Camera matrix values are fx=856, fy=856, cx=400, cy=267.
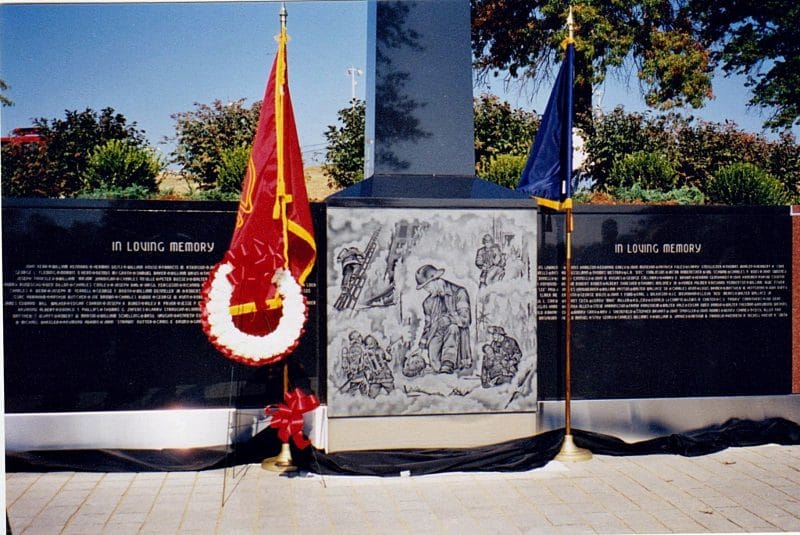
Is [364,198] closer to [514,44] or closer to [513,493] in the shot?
[513,493]

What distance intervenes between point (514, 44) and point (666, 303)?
6267 millimetres

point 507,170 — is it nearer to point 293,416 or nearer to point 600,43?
point 600,43

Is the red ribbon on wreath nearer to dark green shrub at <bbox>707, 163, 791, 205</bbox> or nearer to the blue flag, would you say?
the blue flag

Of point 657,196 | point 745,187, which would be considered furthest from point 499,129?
point 745,187

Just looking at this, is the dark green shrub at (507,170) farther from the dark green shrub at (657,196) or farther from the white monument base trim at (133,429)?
the white monument base trim at (133,429)

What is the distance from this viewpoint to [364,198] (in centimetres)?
732

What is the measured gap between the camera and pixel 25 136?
36.7 ft

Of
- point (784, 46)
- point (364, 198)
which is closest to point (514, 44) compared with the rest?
point (784, 46)

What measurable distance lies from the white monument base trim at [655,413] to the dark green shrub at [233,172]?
481 centimetres

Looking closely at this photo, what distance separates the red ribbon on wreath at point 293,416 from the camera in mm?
6777

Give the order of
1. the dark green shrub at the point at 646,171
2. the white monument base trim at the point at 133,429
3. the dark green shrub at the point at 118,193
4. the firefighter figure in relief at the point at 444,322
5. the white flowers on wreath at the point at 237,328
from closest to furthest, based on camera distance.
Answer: the white flowers on wreath at the point at 237,328, the white monument base trim at the point at 133,429, the firefighter figure in relief at the point at 444,322, the dark green shrub at the point at 118,193, the dark green shrub at the point at 646,171

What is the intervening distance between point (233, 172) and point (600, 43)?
554 cm

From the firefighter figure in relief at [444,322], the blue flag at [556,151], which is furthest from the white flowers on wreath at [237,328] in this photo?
the blue flag at [556,151]

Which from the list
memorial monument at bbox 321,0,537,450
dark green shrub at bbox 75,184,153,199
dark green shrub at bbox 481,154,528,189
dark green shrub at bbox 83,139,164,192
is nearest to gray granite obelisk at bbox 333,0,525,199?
memorial monument at bbox 321,0,537,450
